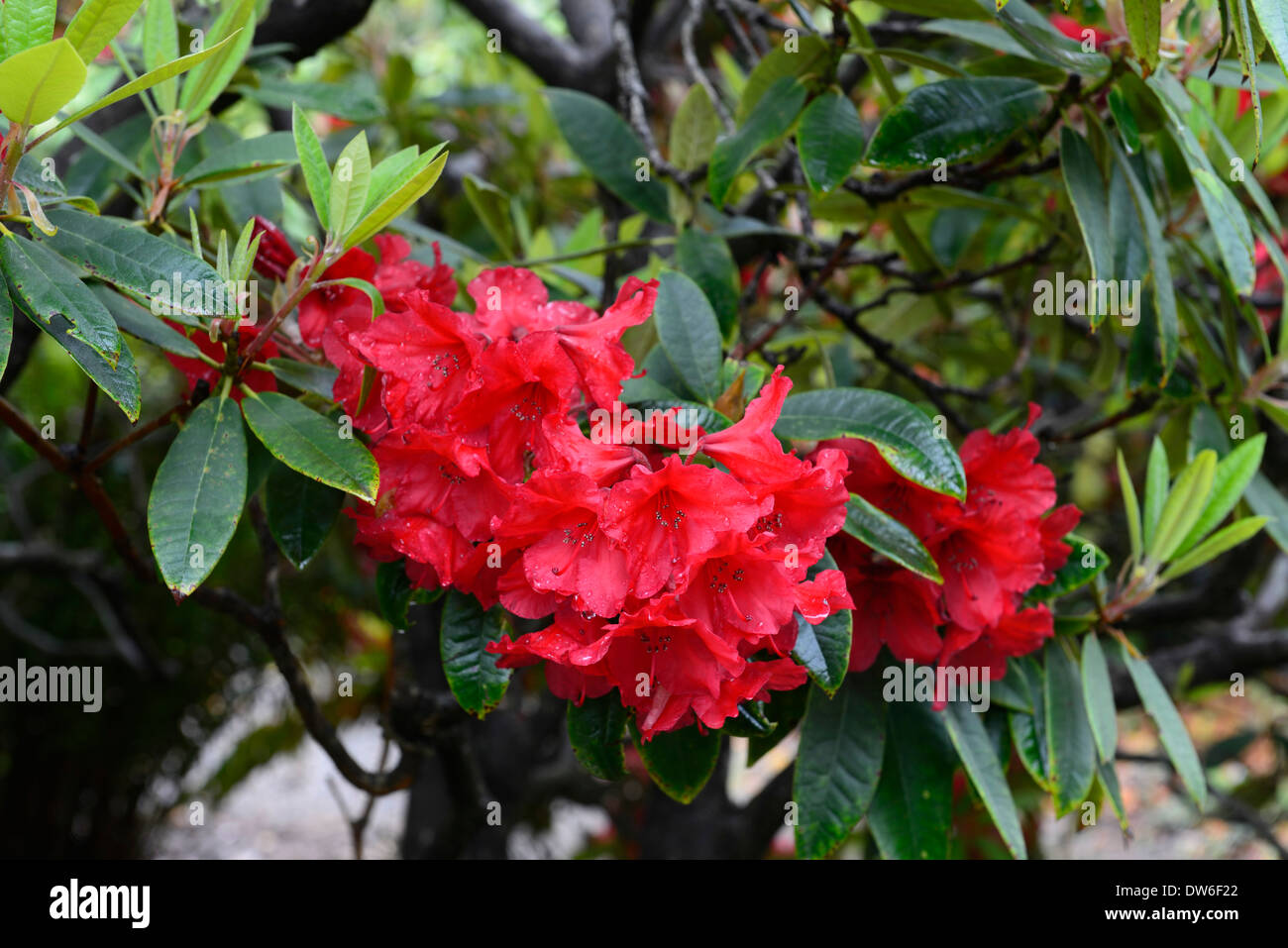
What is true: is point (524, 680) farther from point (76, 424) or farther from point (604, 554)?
point (604, 554)

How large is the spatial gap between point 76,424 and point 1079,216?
2656 mm

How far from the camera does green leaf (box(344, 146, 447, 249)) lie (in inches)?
32.0

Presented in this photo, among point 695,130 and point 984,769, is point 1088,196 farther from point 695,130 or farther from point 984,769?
point 984,769

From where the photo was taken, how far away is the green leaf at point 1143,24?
91cm

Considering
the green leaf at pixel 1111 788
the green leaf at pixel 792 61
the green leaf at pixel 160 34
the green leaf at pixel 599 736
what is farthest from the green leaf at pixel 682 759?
the green leaf at pixel 160 34

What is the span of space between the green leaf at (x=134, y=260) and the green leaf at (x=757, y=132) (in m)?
0.57

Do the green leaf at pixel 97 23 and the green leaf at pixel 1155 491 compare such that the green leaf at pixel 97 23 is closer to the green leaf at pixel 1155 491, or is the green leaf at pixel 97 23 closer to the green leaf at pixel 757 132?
the green leaf at pixel 757 132

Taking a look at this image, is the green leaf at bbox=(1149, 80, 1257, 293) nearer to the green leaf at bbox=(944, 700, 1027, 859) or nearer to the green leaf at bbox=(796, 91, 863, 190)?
the green leaf at bbox=(796, 91, 863, 190)

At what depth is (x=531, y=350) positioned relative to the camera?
0.83 meters

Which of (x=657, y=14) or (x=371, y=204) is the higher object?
(x=657, y=14)

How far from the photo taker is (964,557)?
994mm

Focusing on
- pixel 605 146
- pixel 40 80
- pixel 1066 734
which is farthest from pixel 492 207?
pixel 1066 734
